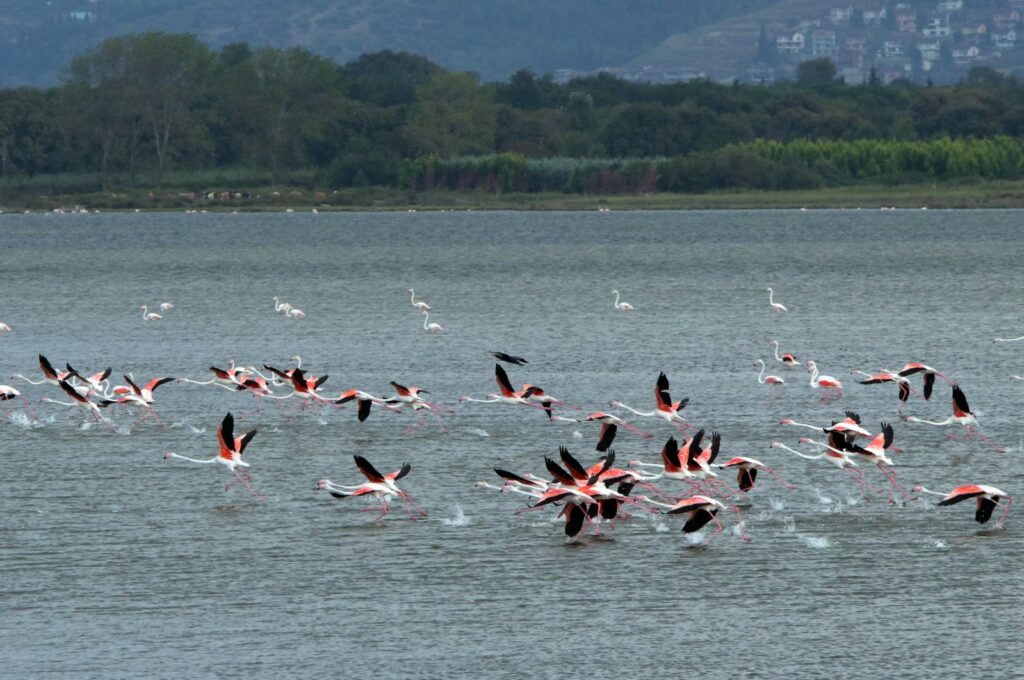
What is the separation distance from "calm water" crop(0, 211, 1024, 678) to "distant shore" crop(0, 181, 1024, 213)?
62293 mm

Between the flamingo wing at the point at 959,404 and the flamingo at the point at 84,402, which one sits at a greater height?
the flamingo wing at the point at 959,404

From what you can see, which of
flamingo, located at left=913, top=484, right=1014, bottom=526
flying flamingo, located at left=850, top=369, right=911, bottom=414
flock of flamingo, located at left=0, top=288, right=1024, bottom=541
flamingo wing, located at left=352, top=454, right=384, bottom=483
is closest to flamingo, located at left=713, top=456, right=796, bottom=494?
flock of flamingo, located at left=0, top=288, right=1024, bottom=541

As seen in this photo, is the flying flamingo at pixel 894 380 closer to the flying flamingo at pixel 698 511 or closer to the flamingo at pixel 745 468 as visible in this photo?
the flamingo at pixel 745 468

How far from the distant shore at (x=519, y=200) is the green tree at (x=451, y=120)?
5615 mm

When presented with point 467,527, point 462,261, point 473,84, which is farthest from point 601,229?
point 467,527

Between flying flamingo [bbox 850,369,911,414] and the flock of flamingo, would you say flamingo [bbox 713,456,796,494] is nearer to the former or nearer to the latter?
the flock of flamingo

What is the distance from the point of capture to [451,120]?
126938 mm

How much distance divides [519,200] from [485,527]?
323ft

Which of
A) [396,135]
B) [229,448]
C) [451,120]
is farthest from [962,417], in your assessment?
[451,120]

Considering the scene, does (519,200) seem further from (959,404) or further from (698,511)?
(698,511)

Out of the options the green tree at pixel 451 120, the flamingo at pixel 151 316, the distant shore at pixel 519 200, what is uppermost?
the green tree at pixel 451 120

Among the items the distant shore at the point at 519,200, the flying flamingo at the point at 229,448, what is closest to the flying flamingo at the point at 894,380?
the flying flamingo at the point at 229,448

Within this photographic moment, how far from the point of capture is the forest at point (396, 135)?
115062 mm

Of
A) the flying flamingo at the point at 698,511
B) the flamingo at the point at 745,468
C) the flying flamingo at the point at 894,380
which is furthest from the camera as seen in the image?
the flying flamingo at the point at 894,380
